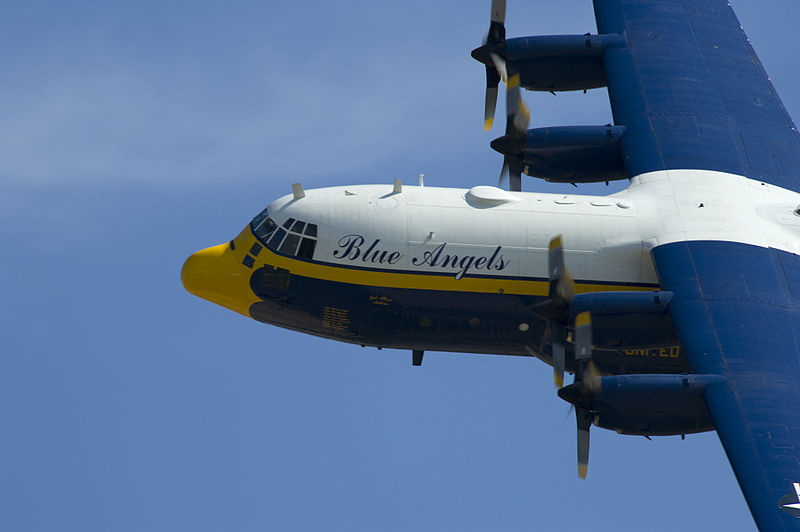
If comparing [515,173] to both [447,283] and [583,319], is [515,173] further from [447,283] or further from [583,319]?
[583,319]

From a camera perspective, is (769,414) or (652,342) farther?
(652,342)

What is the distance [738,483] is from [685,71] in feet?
61.4

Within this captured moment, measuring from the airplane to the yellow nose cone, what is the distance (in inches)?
2.8

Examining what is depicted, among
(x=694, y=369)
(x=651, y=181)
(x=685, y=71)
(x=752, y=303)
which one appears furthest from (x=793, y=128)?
(x=694, y=369)

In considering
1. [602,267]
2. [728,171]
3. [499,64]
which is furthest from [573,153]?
[602,267]

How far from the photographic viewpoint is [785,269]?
42.5m

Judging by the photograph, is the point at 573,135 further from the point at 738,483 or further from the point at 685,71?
the point at 738,483

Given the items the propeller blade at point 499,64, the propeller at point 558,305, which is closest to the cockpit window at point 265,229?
the propeller at point 558,305

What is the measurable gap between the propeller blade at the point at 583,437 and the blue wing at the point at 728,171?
3322 millimetres

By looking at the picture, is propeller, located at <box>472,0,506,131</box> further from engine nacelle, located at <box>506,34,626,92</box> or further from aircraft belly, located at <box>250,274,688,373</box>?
aircraft belly, located at <box>250,274,688,373</box>

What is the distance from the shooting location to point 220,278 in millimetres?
44781

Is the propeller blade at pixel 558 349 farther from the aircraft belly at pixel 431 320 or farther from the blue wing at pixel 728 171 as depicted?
the blue wing at pixel 728 171

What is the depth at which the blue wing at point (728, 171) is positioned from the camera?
37000mm

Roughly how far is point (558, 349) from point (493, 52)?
13195 millimetres
